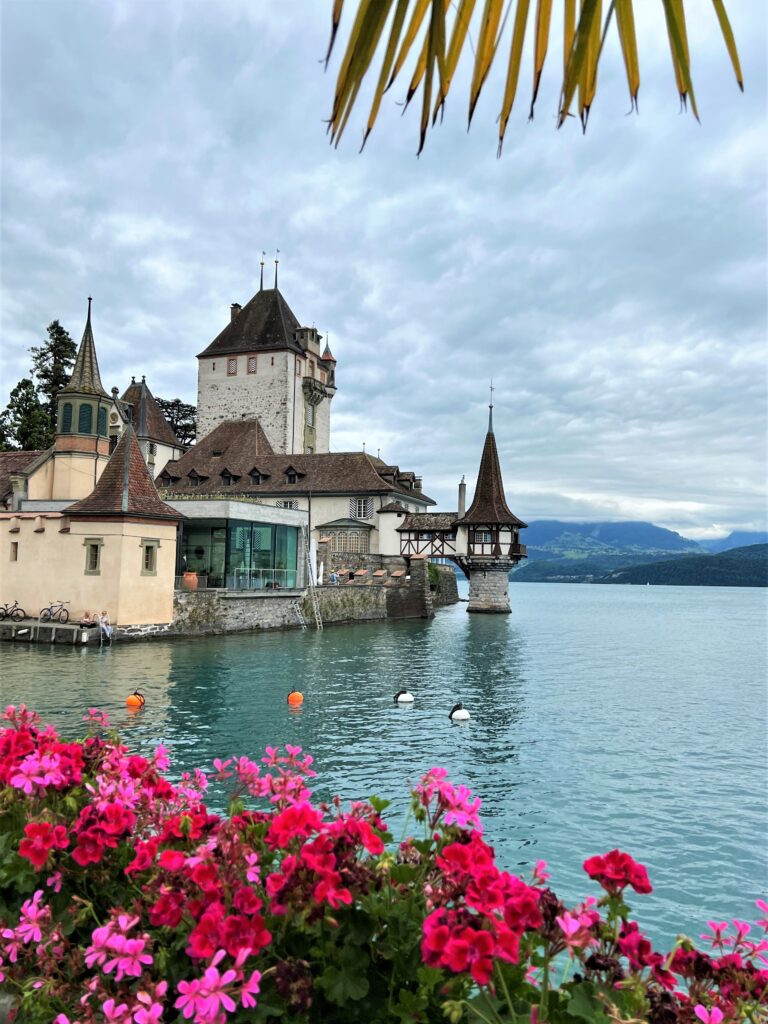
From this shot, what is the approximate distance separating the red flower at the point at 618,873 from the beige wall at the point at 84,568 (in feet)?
101

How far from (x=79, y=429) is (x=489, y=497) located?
3141 cm

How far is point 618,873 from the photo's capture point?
8.63 feet

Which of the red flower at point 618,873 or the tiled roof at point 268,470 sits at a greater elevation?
the tiled roof at point 268,470

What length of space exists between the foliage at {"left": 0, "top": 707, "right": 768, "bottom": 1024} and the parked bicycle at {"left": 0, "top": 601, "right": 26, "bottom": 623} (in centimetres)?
3198

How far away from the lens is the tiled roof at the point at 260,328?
67.6 metres

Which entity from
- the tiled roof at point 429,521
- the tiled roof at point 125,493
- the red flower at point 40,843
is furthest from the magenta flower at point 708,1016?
the tiled roof at point 429,521

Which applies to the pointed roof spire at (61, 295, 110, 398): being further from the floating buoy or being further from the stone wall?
the stone wall

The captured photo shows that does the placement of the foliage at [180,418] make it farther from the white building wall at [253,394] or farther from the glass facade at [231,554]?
the glass facade at [231,554]

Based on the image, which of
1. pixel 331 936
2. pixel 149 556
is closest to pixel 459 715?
pixel 331 936

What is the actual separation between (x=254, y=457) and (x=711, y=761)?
49142 millimetres

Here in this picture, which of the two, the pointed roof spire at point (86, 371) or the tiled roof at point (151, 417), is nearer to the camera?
the pointed roof spire at point (86, 371)

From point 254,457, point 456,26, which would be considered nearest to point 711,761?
point 456,26

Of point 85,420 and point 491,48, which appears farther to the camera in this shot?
point 85,420

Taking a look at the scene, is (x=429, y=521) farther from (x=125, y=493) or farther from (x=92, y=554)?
(x=92, y=554)
